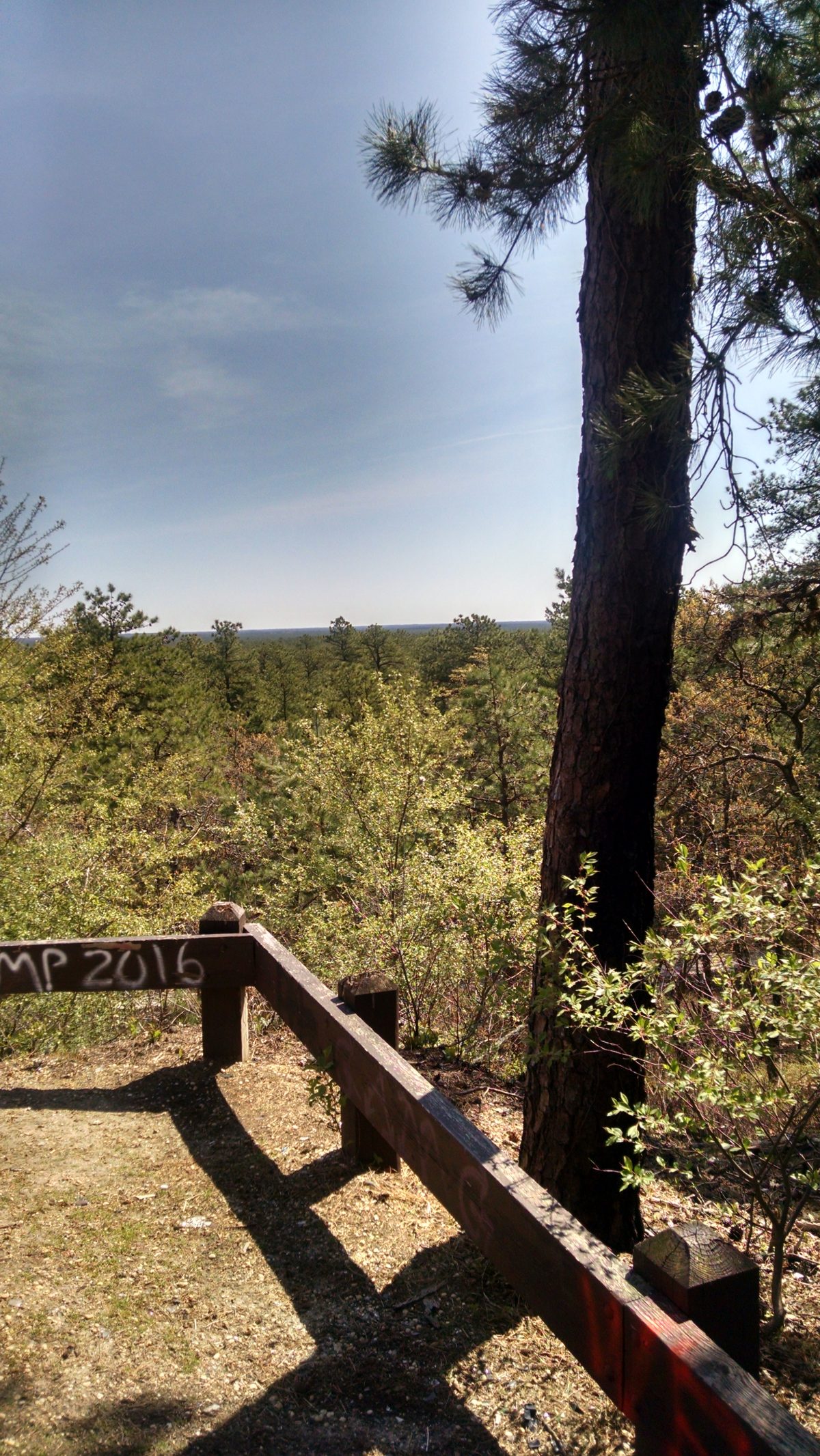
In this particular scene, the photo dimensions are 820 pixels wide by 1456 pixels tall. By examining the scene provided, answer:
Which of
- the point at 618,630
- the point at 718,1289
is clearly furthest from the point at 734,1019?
the point at 618,630

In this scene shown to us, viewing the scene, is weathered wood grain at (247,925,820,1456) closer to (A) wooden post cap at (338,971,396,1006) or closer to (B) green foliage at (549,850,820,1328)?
(A) wooden post cap at (338,971,396,1006)

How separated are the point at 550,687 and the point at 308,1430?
767 inches

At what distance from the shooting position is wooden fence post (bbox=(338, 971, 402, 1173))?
10.2 feet

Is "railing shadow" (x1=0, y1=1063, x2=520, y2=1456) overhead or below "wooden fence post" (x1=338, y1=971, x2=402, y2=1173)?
below

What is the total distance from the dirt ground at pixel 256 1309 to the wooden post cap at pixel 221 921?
0.76 meters

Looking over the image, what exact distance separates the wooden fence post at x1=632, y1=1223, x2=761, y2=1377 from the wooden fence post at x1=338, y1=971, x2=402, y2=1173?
165 cm

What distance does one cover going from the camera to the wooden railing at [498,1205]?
140 centimetres

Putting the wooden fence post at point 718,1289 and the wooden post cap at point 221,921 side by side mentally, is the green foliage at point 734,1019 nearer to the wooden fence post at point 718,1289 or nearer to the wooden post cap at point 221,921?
the wooden fence post at point 718,1289

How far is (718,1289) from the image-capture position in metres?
1.48

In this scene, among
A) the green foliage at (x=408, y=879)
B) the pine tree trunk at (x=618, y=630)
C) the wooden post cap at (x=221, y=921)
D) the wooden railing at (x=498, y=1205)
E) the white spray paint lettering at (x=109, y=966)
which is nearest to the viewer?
the wooden railing at (x=498, y=1205)

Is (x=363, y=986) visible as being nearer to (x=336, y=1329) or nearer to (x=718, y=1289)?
(x=336, y=1329)

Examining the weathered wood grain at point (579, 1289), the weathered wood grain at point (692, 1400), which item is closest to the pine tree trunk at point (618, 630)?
the weathered wood grain at point (579, 1289)

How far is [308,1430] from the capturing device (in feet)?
6.58

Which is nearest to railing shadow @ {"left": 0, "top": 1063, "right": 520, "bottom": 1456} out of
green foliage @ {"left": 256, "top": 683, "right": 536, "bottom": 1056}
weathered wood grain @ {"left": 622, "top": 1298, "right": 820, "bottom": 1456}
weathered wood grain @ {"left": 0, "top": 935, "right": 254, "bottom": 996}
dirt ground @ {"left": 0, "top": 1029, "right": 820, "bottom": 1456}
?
dirt ground @ {"left": 0, "top": 1029, "right": 820, "bottom": 1456}
